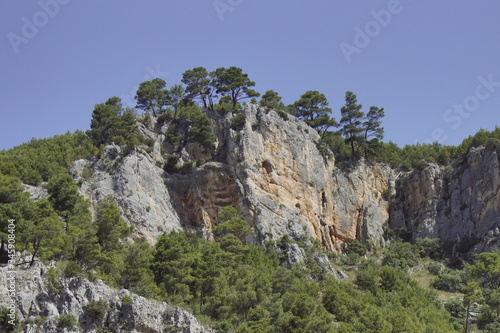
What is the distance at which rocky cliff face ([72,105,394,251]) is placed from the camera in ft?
204

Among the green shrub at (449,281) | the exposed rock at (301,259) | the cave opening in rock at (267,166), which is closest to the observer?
the exposed rock at (301,259)

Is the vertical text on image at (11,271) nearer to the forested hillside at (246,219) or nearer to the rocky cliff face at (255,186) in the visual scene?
the forested hillside at (246,219)

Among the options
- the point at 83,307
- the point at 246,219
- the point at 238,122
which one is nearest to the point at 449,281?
the point at 246,219

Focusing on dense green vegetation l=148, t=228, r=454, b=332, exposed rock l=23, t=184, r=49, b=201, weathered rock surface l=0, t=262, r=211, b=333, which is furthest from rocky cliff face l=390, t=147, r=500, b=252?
exposed rock l=23, t=184, r=49, b=201

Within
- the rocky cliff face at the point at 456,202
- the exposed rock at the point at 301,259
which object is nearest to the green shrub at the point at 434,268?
the rocky cliff face at the point at 456,202

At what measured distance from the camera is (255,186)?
6812 cm

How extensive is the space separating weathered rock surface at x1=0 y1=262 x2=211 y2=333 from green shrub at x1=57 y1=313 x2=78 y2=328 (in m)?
0.24

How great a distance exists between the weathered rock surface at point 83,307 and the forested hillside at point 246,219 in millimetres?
214

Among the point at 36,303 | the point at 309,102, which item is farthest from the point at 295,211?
the point at 36,303

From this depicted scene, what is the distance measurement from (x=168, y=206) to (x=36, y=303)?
2864cm

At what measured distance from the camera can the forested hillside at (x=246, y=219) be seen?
45.5m

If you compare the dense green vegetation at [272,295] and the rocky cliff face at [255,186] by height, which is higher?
the rocky cliff face at [255,186]

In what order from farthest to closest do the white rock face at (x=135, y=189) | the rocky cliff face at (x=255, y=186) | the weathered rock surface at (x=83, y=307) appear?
the rocky cliff face at (x=255, y=186)
the white rock face at (x=135, y=189)
the weathered rock surface at (x=83, y=307)

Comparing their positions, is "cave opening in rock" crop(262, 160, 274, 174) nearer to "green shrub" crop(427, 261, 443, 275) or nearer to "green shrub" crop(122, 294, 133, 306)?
"green shrub" crop(427, 261, 443, 275)
